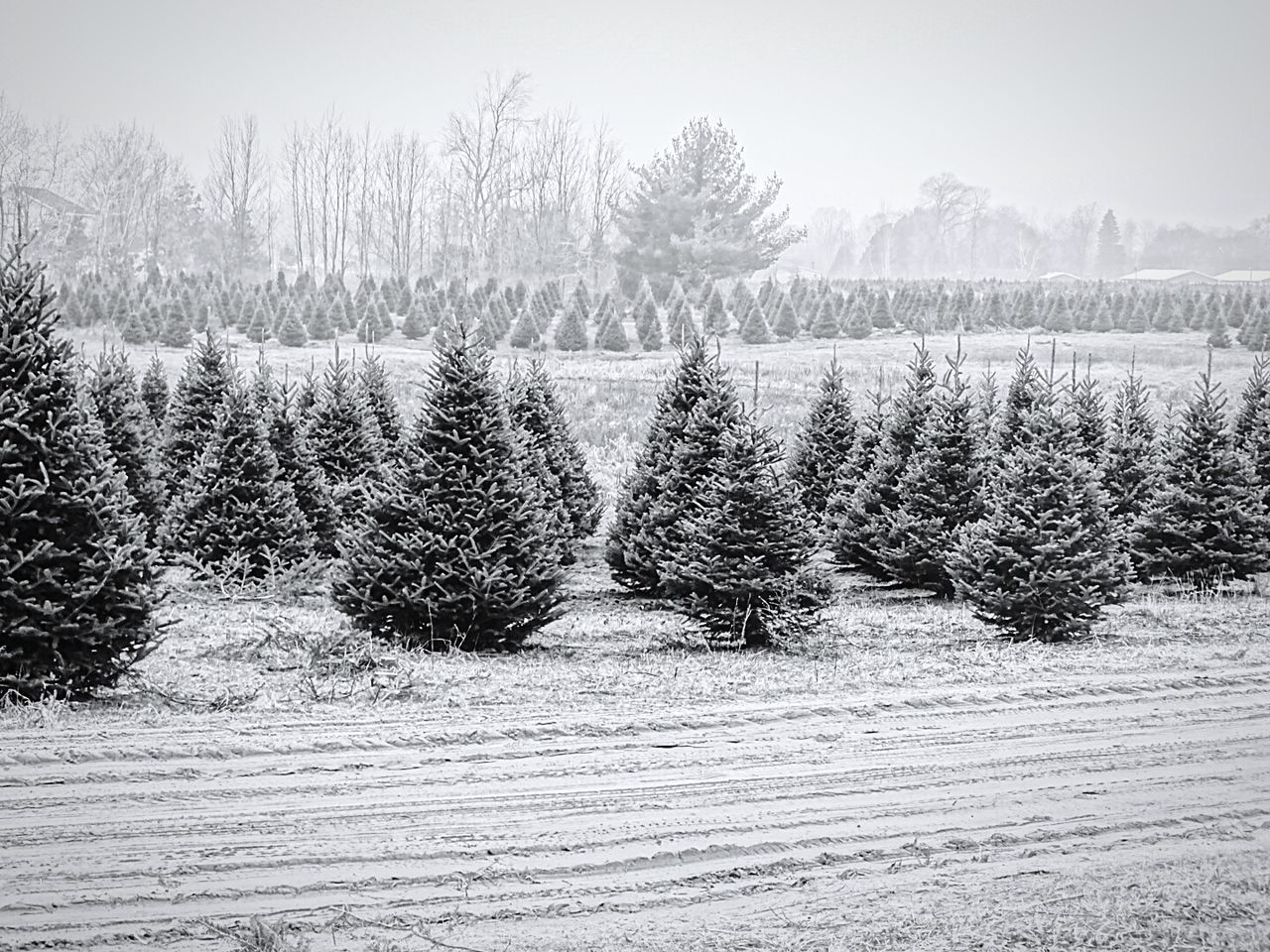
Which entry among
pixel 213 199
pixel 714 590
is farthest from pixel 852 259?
pixel 714 590

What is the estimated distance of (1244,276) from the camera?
96.9 metres

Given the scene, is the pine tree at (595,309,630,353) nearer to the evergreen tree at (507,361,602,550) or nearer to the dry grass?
the evergreen tree at (507,361,602,550)

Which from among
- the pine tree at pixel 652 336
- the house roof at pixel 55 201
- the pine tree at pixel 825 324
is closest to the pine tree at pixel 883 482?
the pine tree at pixel 652 336

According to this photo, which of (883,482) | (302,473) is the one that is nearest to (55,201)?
(302,473)

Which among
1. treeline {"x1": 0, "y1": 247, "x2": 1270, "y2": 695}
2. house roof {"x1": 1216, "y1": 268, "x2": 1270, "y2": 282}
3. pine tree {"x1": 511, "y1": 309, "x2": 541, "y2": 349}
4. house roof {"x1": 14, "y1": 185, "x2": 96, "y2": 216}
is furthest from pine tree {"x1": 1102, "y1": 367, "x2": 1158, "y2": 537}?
house roof {"x1": 1216, "y1": 268, "x2": 1270, "y2": 282}

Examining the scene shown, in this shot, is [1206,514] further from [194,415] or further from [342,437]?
[194,415]

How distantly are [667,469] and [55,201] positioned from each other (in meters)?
55.4

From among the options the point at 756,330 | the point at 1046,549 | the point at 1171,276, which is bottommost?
the point at 1046,549

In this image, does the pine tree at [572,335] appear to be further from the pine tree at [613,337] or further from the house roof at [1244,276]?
the house roof at [1244,276]

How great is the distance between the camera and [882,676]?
33.4ft

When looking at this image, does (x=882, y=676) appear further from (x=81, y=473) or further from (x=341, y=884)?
(x=81, y=473)

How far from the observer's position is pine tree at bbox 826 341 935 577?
739 inches

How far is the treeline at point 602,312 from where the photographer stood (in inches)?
1827

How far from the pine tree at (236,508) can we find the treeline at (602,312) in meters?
27.3
